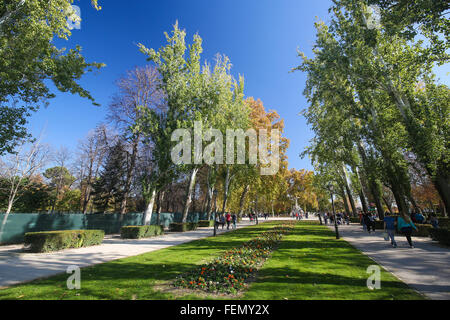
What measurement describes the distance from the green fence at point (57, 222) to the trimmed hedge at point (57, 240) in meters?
4.37

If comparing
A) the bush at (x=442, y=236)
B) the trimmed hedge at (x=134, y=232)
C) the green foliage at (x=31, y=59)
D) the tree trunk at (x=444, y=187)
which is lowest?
the trimmed hedge at (x=134, y=232)

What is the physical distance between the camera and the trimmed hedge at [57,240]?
414 inches

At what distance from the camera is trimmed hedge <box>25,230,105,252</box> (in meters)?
10.5

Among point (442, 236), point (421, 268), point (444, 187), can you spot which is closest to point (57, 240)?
point (421, 268)

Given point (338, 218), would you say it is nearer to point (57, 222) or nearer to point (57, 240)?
point (57, 240)

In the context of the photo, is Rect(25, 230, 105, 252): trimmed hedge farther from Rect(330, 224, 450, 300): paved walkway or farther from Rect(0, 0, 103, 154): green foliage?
Rect(330, 224, 450, 300): paved walkway

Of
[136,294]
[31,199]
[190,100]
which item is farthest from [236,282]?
[31,199]

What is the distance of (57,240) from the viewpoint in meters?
11.0

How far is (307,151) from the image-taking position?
26641 mm

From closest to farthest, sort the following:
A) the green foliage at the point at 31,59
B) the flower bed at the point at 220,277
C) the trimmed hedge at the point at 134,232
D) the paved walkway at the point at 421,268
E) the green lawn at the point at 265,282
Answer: the green lawn at the point at 265,282 < the paved walkway at the point at 421,268 < the flower bed at the point at 220,277 < the green foliage at the point at 31,59 < the trimmed hedge at the point at 134,232

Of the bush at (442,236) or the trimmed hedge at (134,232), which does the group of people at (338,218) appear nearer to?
the bush at (442,236)

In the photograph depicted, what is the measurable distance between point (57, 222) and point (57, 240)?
6288mm

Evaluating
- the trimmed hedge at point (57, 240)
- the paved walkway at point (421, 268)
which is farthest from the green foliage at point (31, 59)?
the paved walkway at point (421, 268)
